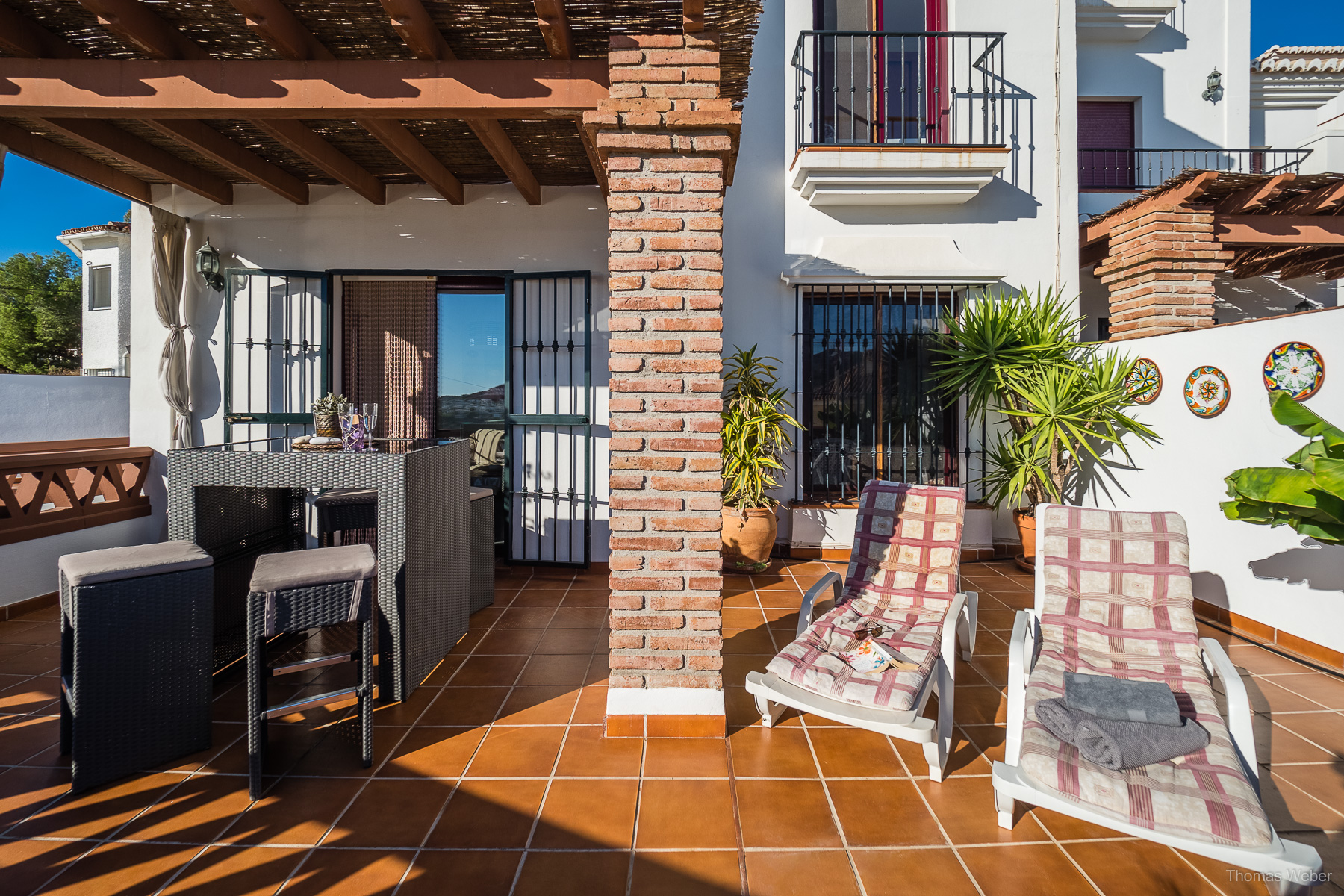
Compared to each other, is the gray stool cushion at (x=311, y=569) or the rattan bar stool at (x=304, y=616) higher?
the gray stool cushion at (x=311, y=569)

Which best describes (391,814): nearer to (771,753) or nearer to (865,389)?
(771,753)

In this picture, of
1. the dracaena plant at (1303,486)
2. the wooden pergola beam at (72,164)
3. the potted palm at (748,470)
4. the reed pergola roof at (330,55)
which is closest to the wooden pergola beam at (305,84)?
the reed pergola roof at (330,55)

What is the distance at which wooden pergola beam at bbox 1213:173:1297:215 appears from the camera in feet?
16.0

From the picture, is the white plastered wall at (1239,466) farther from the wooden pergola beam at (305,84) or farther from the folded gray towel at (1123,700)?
the wooden pergola beam at (305,84)

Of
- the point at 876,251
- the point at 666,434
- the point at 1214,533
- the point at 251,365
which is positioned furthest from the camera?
the point at 876,251

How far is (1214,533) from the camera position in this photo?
13.2ft

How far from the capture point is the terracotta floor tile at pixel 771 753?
2322 millimetres

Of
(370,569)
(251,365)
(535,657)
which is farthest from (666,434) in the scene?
(251,365)

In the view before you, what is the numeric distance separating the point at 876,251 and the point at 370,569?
505 centimetres

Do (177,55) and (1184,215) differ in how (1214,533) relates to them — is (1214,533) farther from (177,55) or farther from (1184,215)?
(177,55)

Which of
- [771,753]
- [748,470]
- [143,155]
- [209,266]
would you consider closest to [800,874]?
[771,753]

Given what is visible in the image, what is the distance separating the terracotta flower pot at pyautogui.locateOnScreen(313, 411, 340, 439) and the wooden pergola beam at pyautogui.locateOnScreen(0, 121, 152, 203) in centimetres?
270

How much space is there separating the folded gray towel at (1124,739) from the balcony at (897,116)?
→ 468 centimetres

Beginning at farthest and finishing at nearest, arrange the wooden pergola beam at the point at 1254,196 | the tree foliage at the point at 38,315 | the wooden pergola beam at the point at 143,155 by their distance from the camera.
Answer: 1. the tree foliage at the point at 38,315
2. the wooden pergola beam at the point at 1254,196
3. the wooden pergola beam at the point at 143,155
